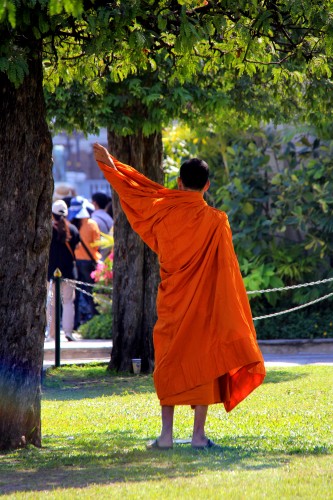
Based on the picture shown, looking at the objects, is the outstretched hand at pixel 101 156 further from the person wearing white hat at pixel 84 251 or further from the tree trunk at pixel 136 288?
the person wearing white hat at pixel 84 251

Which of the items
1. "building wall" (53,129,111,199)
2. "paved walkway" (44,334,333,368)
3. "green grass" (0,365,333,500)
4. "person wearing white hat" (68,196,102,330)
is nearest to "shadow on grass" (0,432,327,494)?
"green grass" (0,365,333,500)

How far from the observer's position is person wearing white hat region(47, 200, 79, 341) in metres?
17.8

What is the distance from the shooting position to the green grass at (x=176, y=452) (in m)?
6.32

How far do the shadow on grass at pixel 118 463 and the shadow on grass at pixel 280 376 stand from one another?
461 cm

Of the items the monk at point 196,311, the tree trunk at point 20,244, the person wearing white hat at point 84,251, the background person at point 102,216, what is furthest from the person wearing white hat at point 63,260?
the monk at point 196,311

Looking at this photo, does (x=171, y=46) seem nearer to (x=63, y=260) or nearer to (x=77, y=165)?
(x=63, y=260)

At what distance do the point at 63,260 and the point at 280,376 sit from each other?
5.49 meters

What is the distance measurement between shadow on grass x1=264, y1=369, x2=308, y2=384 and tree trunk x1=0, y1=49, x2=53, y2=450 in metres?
5.39

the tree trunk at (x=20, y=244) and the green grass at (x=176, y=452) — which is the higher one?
the tree trunk at (x=20, y=244)

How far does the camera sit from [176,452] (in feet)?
25.2

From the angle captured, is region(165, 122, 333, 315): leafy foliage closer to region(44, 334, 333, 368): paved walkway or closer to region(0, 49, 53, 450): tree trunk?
region(44, 334, 333, 368): paved walkway

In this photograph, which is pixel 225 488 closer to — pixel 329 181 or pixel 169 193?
pixel 169 193

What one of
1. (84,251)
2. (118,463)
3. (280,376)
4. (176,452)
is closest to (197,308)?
(176,452)

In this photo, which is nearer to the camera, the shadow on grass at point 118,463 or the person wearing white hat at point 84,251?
the shadow on grass at point 118,463
